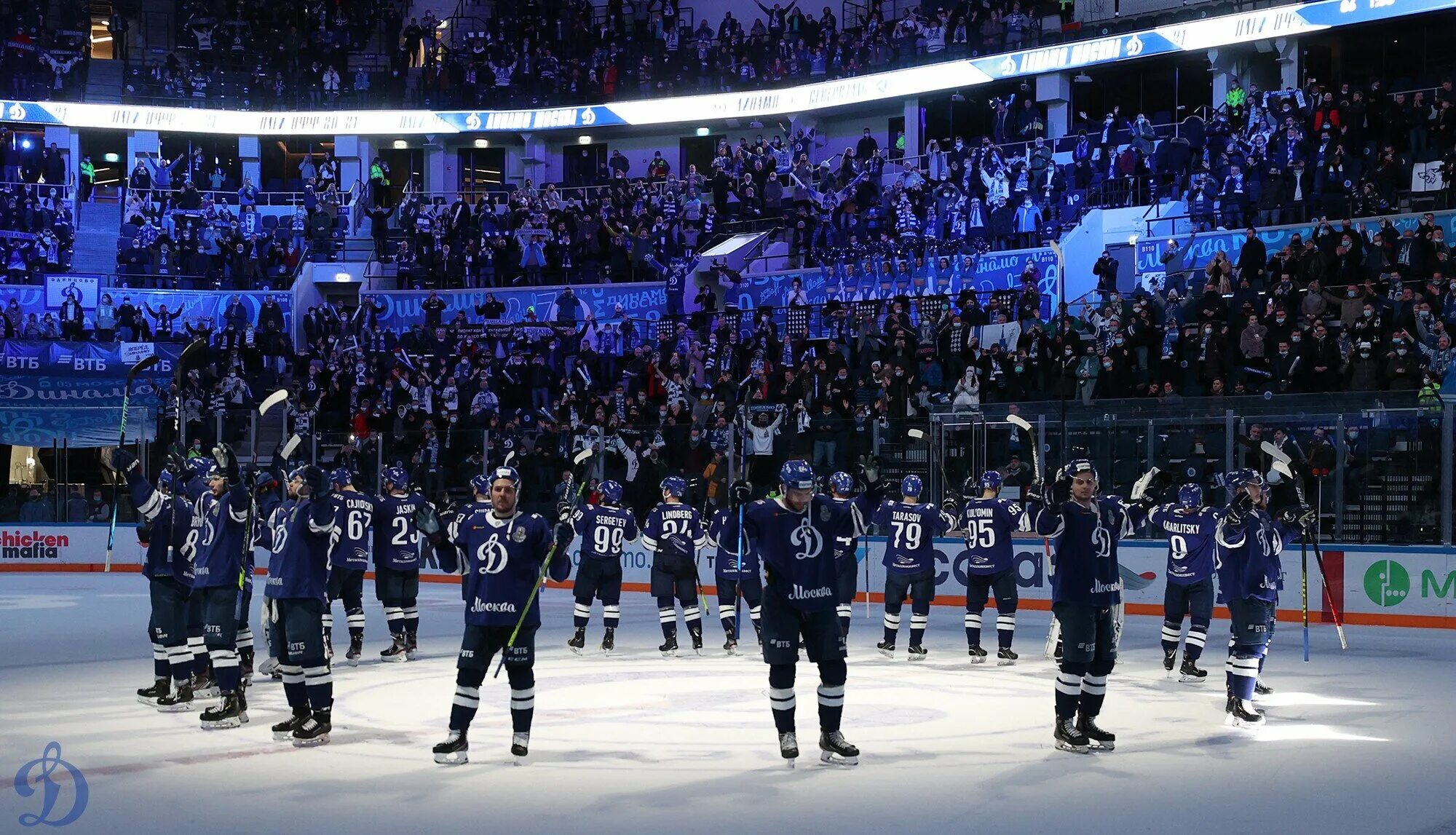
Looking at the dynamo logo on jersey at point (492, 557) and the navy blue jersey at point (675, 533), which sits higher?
the dynamo logo on jersey at point (492, 557)

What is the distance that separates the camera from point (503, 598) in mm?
10172

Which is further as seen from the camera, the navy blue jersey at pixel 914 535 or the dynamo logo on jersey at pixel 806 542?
the navy blue jersey at pixel 914 535

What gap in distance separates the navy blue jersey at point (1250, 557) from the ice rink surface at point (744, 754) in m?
1.05

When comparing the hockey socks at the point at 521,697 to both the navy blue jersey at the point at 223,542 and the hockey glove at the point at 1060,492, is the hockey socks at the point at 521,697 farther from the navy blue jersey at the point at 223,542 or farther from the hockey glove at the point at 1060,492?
the hockey glove at the point at 1060,492

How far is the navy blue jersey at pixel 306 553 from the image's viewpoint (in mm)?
10820

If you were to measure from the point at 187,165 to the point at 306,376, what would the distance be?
1368 cm

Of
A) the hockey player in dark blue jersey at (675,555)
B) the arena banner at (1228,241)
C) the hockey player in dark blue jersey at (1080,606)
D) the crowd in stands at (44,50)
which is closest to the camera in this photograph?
the hockey player in dark blue jersey at (1080,606)

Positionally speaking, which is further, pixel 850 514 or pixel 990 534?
pixel 990 534

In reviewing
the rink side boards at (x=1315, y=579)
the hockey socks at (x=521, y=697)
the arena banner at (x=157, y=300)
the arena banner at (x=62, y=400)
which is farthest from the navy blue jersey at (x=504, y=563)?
the arena banner at (x=157, y=300)

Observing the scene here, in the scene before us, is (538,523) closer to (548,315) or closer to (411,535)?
(411,535)

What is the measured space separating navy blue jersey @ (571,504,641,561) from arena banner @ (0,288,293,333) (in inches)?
908

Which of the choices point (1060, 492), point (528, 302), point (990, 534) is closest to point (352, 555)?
point (990, 534)

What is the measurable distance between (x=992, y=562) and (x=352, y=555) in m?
6.62

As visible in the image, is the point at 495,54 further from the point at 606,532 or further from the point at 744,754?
the point at 744,754
